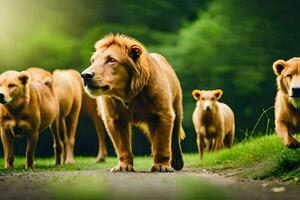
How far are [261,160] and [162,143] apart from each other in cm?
77

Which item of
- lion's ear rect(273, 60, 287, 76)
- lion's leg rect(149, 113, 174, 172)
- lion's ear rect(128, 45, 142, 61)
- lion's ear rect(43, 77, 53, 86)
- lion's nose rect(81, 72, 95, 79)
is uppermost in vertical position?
lion's ear rect(128, 45, 142, 61)

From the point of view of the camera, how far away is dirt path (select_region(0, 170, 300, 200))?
126 inches

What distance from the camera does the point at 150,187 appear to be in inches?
135

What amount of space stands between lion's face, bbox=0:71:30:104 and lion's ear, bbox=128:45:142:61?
1.27m

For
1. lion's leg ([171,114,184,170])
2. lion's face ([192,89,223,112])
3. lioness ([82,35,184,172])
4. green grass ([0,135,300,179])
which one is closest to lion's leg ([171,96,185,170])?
lion's leg ([171,114,184,170])

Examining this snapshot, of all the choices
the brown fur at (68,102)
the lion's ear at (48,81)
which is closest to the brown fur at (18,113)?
the lion's ear at (48,81)

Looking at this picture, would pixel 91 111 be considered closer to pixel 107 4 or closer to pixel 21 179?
pixel 107 4

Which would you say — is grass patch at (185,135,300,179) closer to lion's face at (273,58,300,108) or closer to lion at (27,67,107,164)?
lion's face at (273,58,300,108)

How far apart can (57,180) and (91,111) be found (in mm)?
3645

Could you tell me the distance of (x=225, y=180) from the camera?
3.96 meters

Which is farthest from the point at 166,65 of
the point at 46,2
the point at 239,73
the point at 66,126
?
the point at 46,2

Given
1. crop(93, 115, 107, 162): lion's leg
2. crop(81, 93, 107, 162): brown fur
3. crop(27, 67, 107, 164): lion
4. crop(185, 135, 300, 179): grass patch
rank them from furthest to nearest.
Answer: crop(81, 93, 107, 162): brown fur, crop(93, 115, 107, 162): lion's leg, crop(27, 67, 107, 164): lion, crop(185, 135, 300, 179): grass patch

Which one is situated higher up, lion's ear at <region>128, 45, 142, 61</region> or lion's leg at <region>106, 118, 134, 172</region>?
lion's ear at <region>128, 45, 142, 61</region>

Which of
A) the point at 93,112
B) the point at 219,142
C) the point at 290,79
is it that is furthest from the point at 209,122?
the point at 290,79
